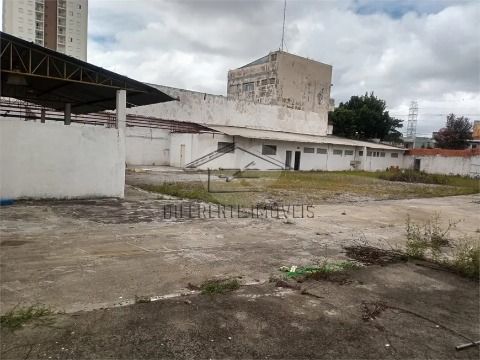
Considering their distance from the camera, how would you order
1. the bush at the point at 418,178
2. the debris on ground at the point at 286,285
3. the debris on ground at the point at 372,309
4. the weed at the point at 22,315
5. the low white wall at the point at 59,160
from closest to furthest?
the weed at the point at 22,315, the debris on ground at the point at 372,309, the debris on ground at the point at 286,285, the low white wall at the point at 59,160, the bush at the point at 418,178

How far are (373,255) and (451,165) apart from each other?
3562 cm

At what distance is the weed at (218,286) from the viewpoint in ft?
13.8

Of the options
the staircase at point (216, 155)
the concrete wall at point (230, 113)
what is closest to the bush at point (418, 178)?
the staircase at point (216, 155)

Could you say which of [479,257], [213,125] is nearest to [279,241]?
[479,257]

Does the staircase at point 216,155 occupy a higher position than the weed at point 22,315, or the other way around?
the staircase at point 216,155

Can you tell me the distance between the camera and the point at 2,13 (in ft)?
173

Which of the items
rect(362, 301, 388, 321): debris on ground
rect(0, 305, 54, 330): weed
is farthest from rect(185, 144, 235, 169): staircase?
rect(0, 305, 54, 330): weed

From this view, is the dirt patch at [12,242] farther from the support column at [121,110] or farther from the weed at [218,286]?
the support column at [121,110]

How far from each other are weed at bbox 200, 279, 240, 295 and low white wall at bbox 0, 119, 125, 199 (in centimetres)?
736

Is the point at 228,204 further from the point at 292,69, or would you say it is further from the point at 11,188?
the point at 292,69

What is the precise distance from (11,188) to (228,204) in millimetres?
5649

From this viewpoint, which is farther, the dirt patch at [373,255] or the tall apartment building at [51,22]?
the tall apartment building at [51,22]

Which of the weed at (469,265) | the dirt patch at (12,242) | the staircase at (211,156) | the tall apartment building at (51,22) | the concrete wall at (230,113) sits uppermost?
the tall apartment building at (51,22)

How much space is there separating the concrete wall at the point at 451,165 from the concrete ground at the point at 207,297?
107ft
